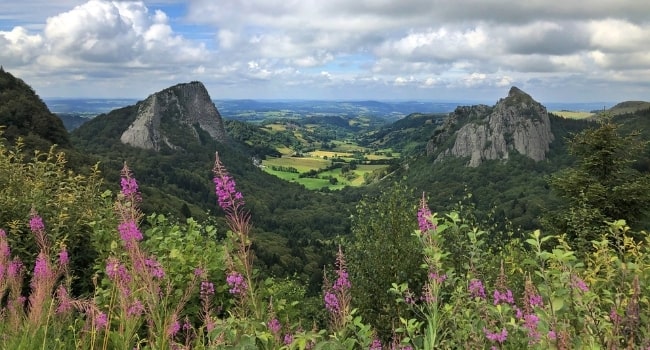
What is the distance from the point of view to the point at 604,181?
2023 centimetres

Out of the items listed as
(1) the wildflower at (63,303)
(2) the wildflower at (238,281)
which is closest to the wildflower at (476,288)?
(2) the wildflower at (238,281)

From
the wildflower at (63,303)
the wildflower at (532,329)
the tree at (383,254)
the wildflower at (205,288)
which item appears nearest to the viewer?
Result: the wildflower at (532,329)

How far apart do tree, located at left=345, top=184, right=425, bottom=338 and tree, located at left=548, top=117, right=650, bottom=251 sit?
996 centimetres

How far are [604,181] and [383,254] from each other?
14.5m

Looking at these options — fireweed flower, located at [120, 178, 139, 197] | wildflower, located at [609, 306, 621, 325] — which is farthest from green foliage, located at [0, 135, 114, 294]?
wildflower, located at [609, 306, 621, 325]

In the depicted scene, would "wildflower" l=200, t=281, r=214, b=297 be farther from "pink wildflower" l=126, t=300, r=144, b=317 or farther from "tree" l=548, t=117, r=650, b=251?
"tree" l=548, t=117, r=650, b=251

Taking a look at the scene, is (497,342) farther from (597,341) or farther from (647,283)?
(647,283)

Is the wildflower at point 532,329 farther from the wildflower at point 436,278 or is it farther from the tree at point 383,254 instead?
the tree at point 383,254

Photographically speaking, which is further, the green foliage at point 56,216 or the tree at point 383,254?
the tree at point 383,254

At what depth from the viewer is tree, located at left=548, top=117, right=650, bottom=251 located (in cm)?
1897

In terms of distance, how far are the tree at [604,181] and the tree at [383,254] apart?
392 inches

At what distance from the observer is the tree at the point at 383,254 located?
1138 centimetres

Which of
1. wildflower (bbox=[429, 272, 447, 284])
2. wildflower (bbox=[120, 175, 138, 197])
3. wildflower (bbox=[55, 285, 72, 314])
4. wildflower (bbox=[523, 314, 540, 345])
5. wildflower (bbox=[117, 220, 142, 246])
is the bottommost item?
wildflower (bbox=[55, 285, 72, 314])

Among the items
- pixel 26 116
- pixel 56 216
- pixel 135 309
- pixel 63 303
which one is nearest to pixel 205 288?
pixel 63 303
